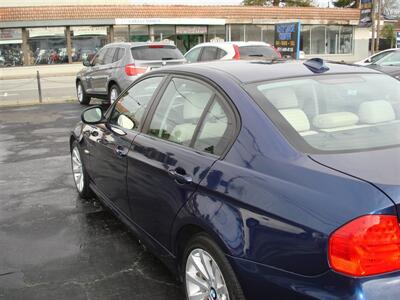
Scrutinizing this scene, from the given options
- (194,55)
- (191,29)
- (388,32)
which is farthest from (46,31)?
(388,32)

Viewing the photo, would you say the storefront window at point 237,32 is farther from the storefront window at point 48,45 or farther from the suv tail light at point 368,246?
the suv tail light at point 368,246

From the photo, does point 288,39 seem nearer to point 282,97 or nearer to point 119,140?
point 119,140

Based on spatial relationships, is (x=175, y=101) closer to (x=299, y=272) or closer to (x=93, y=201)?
(x=299, y=272)

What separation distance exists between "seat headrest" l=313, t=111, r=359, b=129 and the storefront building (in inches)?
1179

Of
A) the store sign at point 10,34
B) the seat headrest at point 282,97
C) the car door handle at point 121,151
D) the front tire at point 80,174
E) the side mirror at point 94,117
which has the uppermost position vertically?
the store sign at point 10,34

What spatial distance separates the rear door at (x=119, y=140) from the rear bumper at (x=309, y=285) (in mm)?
1686

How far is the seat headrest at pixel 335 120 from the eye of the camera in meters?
2.81

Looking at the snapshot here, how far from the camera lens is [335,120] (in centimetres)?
288

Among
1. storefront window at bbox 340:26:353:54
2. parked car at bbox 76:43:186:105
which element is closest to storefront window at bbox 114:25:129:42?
storefront window at bbox 340:26:353:54

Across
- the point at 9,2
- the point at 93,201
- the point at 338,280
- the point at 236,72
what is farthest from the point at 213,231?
the point at 9,2

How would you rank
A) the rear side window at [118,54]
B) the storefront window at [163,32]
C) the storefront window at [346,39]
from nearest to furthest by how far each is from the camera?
1. the rear side window at [118,54]
2. the storefront window at [163,32]
3. the storefront window at [346,39]

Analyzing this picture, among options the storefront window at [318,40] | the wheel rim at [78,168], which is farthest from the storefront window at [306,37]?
the wheel rim at [78,168]

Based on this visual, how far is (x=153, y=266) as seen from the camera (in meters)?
3.84

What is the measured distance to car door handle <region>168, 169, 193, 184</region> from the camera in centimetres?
280
